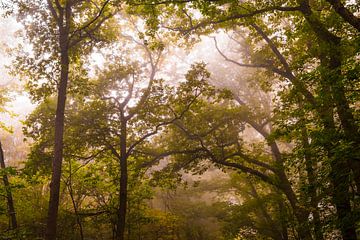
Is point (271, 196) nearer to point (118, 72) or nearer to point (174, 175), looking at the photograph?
point (174, 175)

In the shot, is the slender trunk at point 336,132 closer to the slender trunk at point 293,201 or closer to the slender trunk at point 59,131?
the slender trunk at point 293,201

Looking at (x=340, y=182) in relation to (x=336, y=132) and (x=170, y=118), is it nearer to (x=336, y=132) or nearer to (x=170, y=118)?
(x=336, y=132)

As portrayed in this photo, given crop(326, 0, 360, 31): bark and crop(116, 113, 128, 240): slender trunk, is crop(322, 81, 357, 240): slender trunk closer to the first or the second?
crop(326, 0, 360, 31): bark

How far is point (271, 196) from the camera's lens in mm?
13461

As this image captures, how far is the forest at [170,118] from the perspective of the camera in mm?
8281

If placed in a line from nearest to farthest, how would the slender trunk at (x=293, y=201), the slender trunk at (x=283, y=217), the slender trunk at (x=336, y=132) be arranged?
the slender trunk at (x=336, y=132), the slender trunk at (x=283, y=217), the slender trunk at (x=293, y=201)

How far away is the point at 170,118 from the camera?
42.2ft

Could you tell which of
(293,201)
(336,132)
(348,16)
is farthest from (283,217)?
(348,16)

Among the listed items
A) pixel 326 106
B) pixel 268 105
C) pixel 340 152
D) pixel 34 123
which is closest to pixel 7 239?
pixel 34 123

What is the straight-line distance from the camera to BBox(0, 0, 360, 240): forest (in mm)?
8281

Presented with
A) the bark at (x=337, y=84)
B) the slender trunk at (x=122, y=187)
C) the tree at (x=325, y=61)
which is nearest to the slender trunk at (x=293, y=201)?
the tree at (x=325, y=61)

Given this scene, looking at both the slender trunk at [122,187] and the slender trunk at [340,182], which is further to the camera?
the slender trunk at [122,187]

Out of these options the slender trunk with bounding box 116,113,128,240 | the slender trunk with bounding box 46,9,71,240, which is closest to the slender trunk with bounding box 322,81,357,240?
the slender trunk with bounding box 46,9,71,240

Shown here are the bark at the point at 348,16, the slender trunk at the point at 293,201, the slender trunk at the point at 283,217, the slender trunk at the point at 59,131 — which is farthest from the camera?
the slender trunk at the point at 293,201
